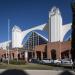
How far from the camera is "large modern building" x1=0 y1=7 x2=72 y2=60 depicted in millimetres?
88113

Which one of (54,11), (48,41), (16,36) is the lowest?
(48,41)

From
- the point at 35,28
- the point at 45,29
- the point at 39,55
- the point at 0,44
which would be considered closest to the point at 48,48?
the point at 39,55

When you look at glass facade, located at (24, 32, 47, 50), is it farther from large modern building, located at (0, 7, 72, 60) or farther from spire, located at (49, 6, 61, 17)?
spire, located at (49, 6, 61, 17)

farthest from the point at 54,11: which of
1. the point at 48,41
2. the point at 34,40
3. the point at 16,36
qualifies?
the point at 16,36

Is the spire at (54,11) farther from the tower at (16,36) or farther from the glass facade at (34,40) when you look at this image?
the tower at (16,36)

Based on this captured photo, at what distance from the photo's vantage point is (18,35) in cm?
13425

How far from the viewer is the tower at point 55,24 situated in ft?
331

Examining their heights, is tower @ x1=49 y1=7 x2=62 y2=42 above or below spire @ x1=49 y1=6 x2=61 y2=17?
below

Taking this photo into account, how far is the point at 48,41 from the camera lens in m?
107

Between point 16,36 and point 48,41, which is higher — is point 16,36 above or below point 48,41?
above

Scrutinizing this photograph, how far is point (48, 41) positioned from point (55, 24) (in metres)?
9.23

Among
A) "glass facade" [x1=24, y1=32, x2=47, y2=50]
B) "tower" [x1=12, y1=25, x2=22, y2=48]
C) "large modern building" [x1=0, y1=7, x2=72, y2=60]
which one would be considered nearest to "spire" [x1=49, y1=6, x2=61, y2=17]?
"large modern building" [x1=0, y1=7, x2=72, y2=60]

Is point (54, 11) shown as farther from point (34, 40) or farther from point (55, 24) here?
point (34, 40)

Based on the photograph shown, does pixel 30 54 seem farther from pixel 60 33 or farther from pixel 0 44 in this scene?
pixel 0 44
